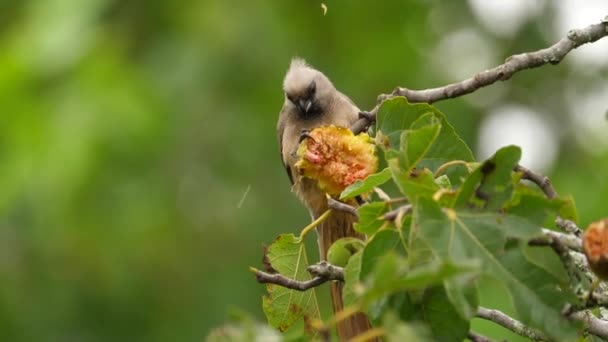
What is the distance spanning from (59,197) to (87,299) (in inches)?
103

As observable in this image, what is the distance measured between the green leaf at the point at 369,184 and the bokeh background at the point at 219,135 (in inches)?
197

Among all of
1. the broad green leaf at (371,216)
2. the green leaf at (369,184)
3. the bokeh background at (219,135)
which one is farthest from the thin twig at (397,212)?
the bokeh background at (219,135)

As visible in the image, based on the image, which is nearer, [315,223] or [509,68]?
[315,223]

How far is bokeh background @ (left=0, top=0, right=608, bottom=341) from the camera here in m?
7.90

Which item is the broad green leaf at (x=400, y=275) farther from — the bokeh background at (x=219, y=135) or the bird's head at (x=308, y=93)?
the bokeh background at (x=219, y=135)

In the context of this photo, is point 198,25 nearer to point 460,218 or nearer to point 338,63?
point 338,63

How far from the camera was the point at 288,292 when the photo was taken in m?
2.50

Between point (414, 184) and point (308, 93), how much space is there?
2683mm

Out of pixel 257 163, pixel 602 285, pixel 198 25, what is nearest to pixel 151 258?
pixel 257 163

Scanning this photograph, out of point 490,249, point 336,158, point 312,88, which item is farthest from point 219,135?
point 490,249

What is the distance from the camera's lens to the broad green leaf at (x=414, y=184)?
1923 millimetres

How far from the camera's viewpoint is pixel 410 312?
1987 mm

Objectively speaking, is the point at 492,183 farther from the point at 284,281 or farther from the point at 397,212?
the point at 284,281

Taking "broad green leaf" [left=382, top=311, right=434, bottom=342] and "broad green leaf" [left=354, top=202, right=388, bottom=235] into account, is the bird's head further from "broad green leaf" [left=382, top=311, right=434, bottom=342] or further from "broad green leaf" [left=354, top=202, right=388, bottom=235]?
"broad green leaf" [left=382, top=311, right=434, bottom=342]
